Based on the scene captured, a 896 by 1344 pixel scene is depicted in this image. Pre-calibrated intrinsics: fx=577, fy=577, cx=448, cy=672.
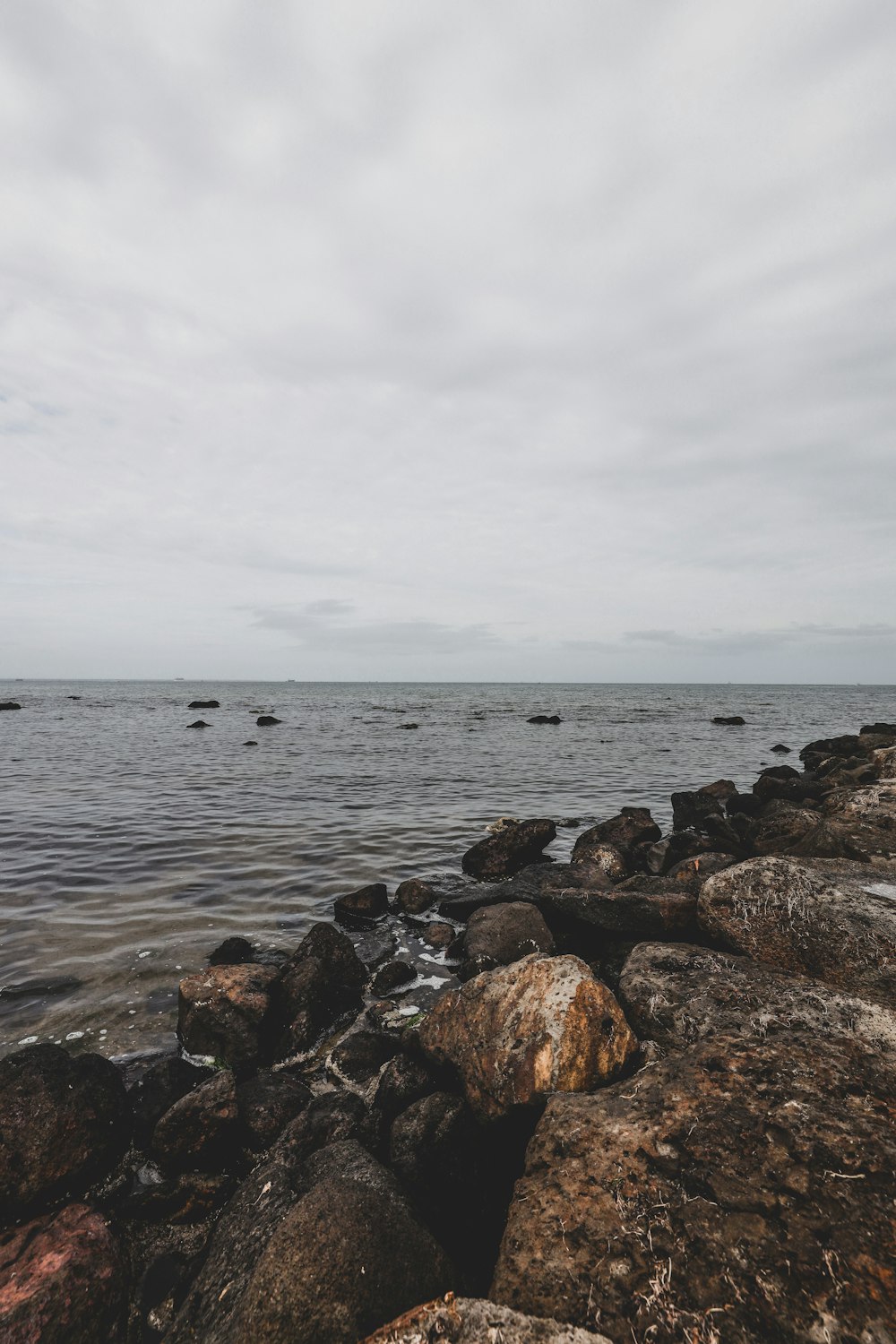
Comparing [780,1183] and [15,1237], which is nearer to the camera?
[780,1183]

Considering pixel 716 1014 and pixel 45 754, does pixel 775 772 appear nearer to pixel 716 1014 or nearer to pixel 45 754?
pixel 716 1014

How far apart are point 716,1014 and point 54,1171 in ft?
16.1

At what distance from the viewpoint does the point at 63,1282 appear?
3.16 m

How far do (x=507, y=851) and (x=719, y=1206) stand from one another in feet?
28.6

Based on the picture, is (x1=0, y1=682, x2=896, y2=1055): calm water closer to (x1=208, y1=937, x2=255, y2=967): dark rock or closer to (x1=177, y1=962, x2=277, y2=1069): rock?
(x1=208, y1=937, x2=255, y2=967): dark rock

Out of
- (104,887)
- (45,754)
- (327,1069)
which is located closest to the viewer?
(327,1069)

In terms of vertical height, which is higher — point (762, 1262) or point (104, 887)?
point (762, 1262)

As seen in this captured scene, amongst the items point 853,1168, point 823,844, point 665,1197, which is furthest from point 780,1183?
point 823,844

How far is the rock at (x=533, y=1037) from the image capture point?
4.09 metres

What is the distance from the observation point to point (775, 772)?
20.2 metres

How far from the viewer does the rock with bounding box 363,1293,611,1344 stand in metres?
2.25

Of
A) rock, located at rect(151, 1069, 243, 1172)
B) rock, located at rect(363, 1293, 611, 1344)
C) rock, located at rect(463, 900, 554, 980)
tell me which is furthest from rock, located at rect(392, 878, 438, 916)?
rock, located at rect(363, 1293, 611, 1344)

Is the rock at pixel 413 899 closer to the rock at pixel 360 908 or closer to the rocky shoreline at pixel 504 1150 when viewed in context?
the rock at pixel 360 908

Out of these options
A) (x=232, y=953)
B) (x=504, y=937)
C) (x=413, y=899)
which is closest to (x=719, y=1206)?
(x=504, y=937)
